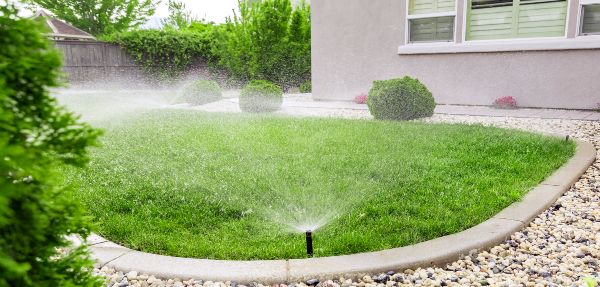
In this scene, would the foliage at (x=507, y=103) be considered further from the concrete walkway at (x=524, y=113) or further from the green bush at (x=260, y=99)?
the green bush at (x=260, y=99)

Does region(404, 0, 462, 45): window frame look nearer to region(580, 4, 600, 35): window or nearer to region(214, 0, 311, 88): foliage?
region(580, 4, 600, 35): window

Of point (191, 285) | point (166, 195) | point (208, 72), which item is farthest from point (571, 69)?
point (208, 72)

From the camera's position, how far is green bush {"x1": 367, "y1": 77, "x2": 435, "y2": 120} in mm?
7672

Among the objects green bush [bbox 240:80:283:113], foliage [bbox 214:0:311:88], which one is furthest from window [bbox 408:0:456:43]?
foliage [bbox 214:0:311:88]

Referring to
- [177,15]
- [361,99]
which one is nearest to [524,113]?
[361,99]

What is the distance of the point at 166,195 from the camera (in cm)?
382

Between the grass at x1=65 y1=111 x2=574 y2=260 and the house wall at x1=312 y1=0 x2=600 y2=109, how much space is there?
129 inches

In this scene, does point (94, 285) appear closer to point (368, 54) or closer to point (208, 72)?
point (368, 54)

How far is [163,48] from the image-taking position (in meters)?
17.3

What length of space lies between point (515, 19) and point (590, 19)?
1.31m

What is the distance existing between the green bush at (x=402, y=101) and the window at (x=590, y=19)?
3.53m

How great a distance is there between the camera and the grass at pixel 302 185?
3.03 meters

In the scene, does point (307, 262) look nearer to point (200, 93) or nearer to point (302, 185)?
point (302, 185)

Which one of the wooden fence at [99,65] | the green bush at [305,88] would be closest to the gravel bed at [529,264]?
the green bush at [305,88]
